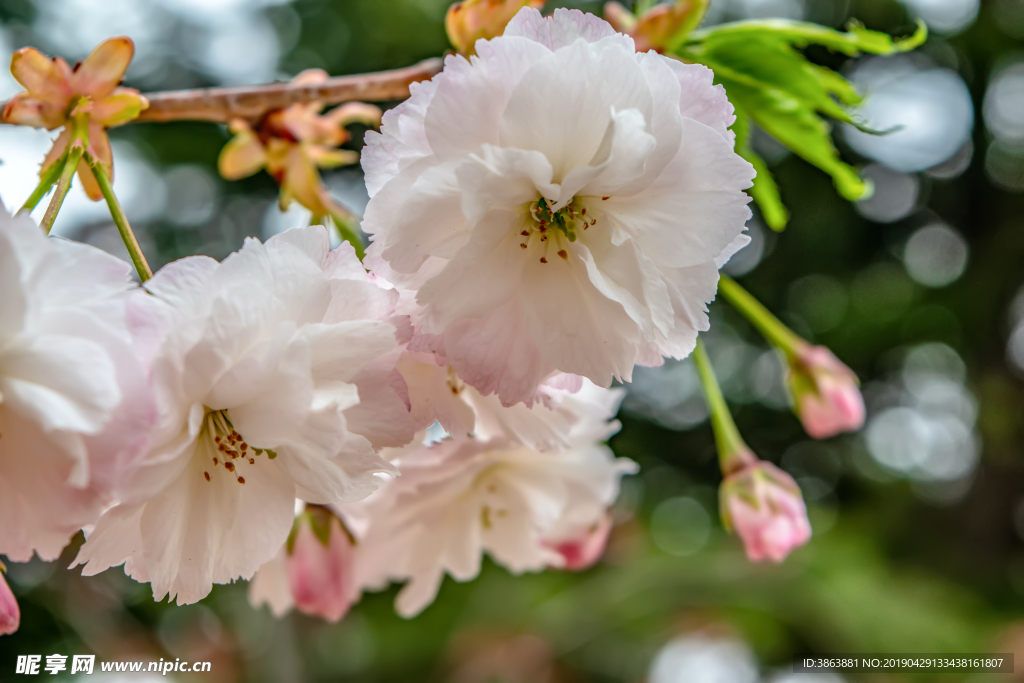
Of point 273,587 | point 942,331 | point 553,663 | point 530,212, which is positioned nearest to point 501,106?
point 530,212

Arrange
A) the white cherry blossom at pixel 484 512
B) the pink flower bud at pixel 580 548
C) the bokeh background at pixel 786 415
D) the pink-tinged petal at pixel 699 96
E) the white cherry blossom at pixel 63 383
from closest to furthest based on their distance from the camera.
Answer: the white cherry blossom at pixel 63 383 → the pink-tinged petal at pixel 699 96 → the white cherry blossom at pixel 484 512 → the pink flower bud at pixel 580 548 → the bokeh background at pixel 786 415

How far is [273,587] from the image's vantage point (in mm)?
753

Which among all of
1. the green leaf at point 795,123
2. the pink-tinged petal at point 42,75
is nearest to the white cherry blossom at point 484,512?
the green leaf at point 795,123

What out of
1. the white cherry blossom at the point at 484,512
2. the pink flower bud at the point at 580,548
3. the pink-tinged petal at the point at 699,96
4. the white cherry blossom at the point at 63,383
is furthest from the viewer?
the pink flower bud at the point at 580,548

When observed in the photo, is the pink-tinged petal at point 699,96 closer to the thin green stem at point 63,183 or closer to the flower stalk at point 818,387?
the thin green stem at point 63,183

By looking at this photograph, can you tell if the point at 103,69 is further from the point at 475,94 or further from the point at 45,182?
the point at 475,94

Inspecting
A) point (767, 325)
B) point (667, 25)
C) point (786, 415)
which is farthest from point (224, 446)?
point (786, 415)

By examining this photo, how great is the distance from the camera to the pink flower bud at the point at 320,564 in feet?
2.26

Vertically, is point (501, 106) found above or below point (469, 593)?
above

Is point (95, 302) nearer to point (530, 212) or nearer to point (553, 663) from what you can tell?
point (530, 212)

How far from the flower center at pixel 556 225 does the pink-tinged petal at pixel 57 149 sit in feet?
0.96

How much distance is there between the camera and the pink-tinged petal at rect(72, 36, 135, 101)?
52 centimetres

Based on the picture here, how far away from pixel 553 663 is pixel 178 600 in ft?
11.4

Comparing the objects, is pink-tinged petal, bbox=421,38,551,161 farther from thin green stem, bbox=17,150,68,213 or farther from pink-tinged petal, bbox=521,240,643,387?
thin green stem, bbox=17,150,68,213
